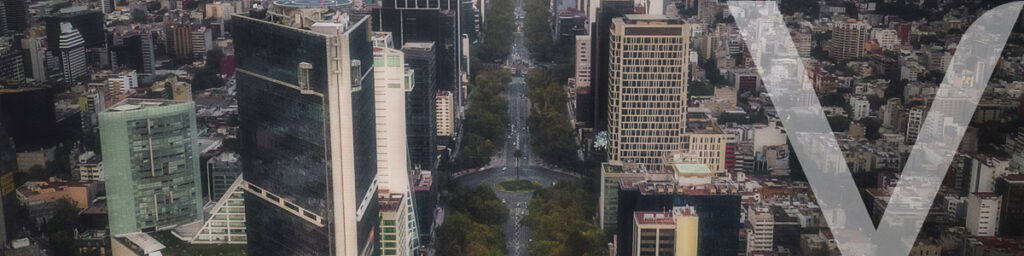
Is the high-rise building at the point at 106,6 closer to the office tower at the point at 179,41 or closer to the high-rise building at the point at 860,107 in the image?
the office tower at the point at 179,41

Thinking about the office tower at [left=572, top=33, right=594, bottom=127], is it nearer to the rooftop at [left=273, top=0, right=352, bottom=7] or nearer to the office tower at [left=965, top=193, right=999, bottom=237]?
the office tower at [left=965, top=193, right=999, bottom=237]

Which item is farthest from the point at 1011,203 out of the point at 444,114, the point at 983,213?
the point at 444,114

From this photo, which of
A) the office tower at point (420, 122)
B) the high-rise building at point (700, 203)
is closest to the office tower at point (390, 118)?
the high-rise building at point (700, 203)

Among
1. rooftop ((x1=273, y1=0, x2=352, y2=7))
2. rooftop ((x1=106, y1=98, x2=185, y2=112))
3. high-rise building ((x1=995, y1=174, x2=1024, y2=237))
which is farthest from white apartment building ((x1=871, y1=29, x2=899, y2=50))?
rooftop ((x1=273, y1=0, x2=352, y2=7))

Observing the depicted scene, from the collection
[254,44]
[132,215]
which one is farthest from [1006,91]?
[132,215]

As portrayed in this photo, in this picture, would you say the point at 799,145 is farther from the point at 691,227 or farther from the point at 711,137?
the point at 691,227

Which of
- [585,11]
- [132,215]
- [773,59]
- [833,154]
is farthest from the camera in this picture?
[585,11]

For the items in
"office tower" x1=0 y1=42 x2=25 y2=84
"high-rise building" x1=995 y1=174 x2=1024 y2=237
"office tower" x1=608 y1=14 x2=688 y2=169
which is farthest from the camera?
"office tower" x1=0 y1=42 x2=25 y2=84
